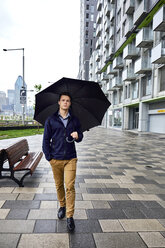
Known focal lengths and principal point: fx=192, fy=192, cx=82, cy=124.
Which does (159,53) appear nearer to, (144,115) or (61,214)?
(144,115)

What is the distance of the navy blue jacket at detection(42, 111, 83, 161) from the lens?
2.69 m

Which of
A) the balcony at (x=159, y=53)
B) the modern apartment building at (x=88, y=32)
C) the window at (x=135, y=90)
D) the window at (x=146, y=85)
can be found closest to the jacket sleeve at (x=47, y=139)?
the balcony at (x=159, y=53)

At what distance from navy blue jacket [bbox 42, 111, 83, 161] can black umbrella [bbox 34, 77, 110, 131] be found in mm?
432

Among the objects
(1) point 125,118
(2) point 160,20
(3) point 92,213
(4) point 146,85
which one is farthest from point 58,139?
(1) point 125,118

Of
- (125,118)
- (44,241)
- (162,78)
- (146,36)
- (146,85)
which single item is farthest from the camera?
(125,118)

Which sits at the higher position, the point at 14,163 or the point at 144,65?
the point at 144,65

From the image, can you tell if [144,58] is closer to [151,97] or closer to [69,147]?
[151,97]

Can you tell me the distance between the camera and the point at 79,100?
307 centimetres

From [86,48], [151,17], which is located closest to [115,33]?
[151,17]

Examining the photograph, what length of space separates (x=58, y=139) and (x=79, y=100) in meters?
0.76

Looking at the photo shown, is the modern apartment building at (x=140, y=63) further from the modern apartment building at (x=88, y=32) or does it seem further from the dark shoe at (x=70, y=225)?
the modern apartment building at (x=88, y=32)

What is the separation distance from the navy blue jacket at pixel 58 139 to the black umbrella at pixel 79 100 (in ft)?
1.42

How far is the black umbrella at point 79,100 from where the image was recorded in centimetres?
290

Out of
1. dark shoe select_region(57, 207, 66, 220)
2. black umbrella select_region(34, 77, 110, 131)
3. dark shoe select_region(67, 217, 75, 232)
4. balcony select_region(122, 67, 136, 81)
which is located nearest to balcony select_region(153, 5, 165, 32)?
balcony select_region(122, 67, 136, 81)
